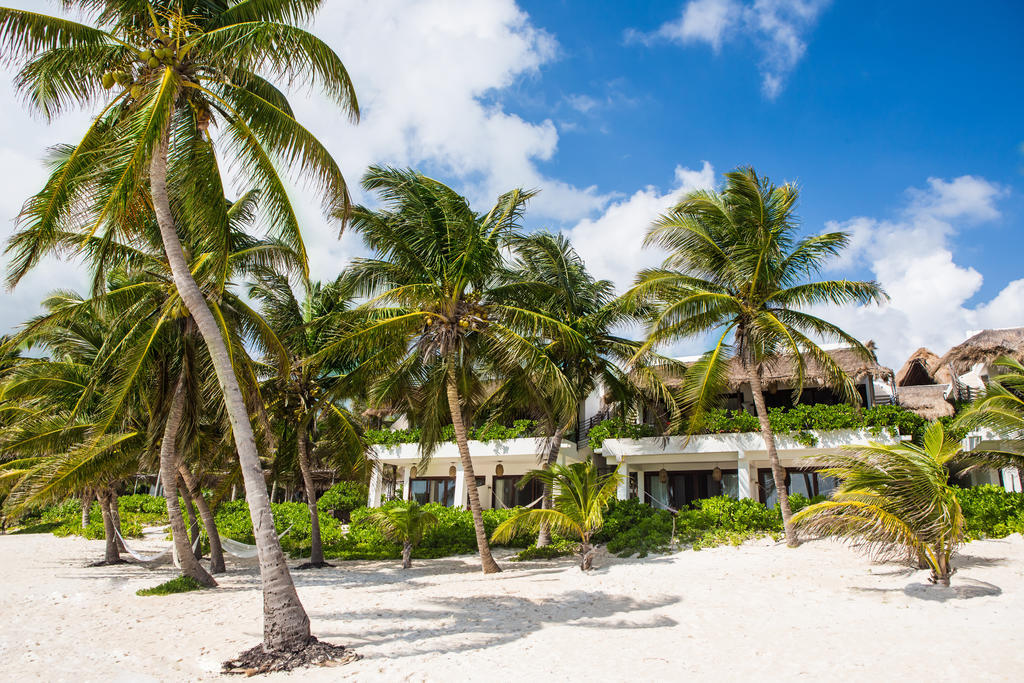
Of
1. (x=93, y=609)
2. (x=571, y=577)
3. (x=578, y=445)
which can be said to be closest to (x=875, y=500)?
(x=571, y=577)

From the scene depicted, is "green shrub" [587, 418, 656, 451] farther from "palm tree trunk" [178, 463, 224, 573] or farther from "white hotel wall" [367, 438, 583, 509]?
"palm tree trunk" [178, 463, 224, 573]

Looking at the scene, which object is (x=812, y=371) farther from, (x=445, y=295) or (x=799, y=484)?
(x=445, y=295)

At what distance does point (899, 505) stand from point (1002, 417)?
7.70 m

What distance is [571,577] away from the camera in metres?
12.7

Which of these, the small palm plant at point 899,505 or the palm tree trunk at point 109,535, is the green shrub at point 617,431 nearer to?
the small palm plant at point 899,505

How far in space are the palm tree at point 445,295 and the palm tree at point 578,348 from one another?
1.48 meters

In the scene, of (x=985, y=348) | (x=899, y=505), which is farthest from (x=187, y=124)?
(x=985, y=348)

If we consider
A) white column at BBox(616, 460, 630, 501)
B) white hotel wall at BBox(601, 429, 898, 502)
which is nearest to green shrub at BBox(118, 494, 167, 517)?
white hotel wall at BBox(601, 429, 898, 502)

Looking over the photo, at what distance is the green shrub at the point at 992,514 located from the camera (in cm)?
1245

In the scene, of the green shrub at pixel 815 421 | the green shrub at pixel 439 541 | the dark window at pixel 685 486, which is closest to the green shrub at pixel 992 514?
the green shrub at pixel 815 421

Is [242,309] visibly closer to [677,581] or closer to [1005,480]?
[677,581]

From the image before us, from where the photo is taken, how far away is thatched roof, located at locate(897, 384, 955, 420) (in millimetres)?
19719

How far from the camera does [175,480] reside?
12.2 metres

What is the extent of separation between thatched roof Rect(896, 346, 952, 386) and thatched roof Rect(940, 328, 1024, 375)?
286 cm
